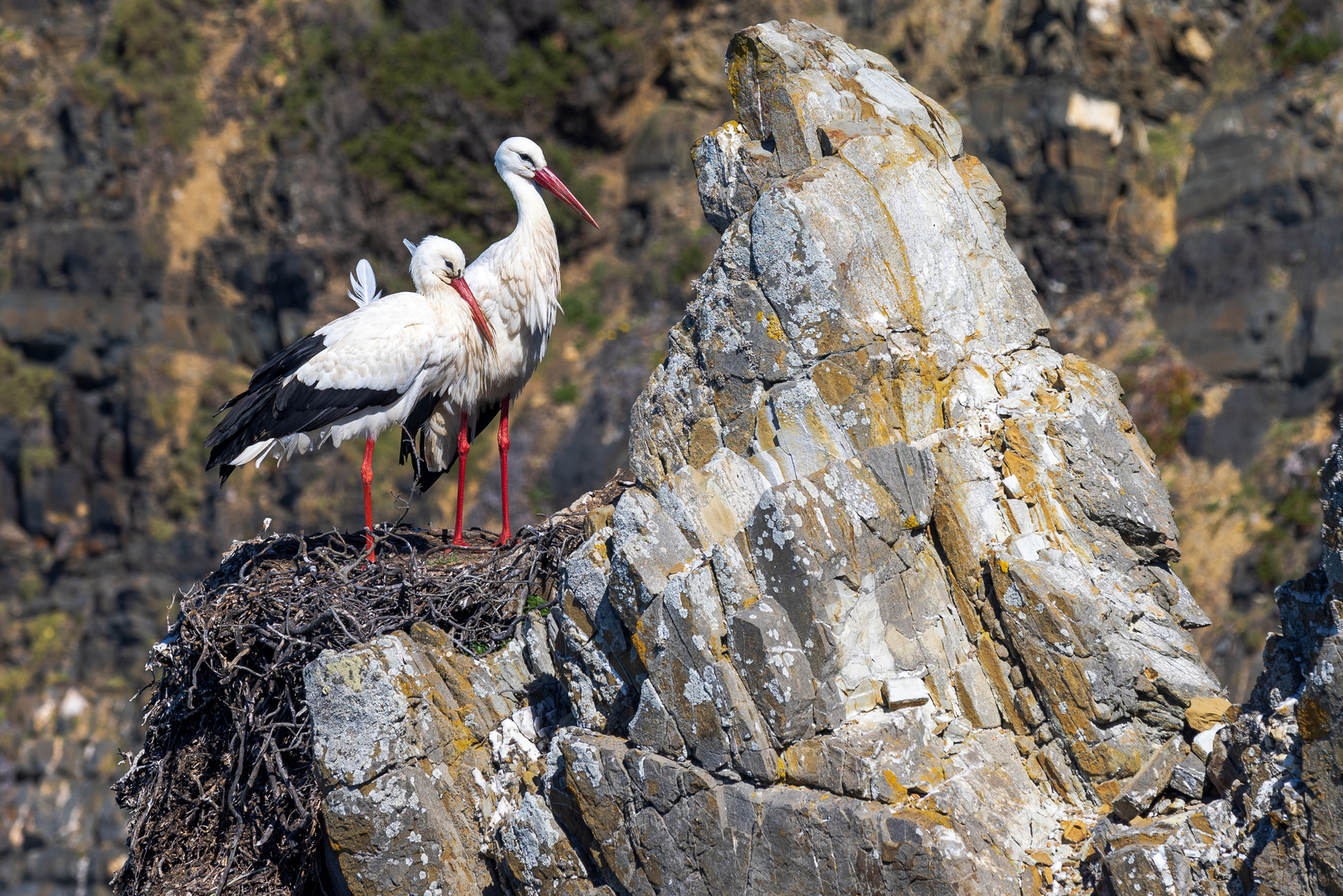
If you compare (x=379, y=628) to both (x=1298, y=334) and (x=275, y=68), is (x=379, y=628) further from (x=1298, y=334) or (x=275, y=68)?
(x=275, y=68)

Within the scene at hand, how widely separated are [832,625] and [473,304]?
13.2 ft

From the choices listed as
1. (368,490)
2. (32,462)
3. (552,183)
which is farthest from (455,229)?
(368,490)

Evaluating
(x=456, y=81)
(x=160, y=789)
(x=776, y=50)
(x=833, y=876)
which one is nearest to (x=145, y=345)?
(x=456, y=81)

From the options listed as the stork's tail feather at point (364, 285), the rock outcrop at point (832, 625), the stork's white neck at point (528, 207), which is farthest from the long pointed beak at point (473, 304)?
the rock outcrop at point (832, 625)

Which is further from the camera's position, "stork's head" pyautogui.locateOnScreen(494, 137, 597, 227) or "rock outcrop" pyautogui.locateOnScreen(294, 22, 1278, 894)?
"stork's head" pyautogui.locateOnScreen(494, 137, 597, 227)

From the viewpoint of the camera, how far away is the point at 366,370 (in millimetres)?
8102

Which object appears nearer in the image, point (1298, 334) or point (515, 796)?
point (515, 796)

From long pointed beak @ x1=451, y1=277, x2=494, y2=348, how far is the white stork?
17cm

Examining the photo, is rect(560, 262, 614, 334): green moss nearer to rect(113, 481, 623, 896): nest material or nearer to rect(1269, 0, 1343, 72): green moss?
rect(1269, 0, 1343, 72): green moss

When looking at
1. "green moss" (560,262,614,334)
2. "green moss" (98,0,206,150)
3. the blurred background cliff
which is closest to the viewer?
the blurred background cliff

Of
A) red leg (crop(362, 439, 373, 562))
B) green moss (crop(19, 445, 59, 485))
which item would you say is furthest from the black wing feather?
green moss (crop(19, 445, 59, 485))

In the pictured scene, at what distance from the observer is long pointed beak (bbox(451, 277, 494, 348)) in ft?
27.2

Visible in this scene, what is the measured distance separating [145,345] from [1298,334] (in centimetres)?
2061

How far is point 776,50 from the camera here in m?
6.50
